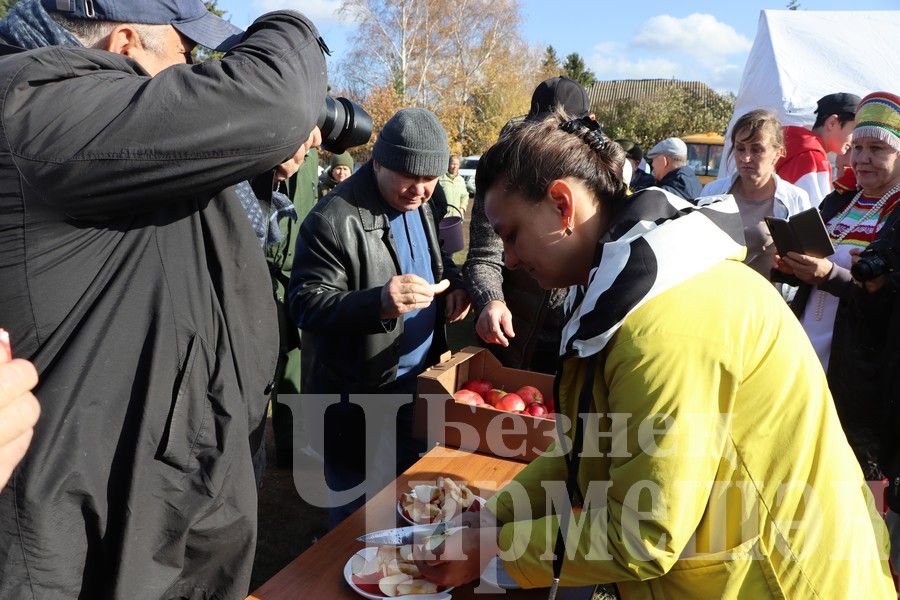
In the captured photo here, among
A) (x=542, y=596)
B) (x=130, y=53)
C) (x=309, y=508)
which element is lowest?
(x=309, y=508)

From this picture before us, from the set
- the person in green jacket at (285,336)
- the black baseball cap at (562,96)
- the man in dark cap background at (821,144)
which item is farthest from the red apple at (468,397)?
the man in dark cap background at (821,144)

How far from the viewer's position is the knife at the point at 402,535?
153cm

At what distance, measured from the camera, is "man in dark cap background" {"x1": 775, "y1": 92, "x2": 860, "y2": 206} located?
4770 mm

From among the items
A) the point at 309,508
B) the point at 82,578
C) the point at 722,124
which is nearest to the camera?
the point at 82,578

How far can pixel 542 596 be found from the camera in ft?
4.73

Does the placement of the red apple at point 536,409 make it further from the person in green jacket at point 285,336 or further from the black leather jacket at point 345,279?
the person in green jacket at point 285,336

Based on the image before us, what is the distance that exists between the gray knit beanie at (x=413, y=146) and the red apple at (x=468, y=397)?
32.3 inches

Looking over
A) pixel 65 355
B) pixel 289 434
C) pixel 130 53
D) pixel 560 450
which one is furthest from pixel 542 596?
pixel 289 434

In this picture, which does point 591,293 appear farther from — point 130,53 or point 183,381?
point 130,53

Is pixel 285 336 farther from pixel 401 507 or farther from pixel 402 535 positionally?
pixel 402 535

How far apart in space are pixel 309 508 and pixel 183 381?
9.51 feet

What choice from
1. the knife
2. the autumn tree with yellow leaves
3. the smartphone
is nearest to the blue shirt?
the knife

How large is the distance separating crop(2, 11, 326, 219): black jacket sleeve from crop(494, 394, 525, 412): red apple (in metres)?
1.27

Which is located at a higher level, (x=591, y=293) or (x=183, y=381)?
(x=591, y=293)
